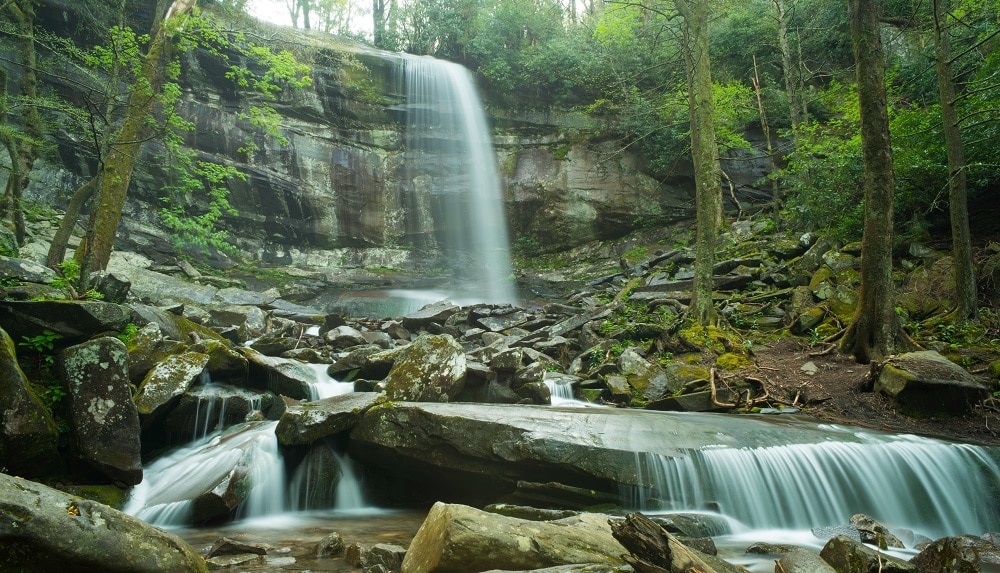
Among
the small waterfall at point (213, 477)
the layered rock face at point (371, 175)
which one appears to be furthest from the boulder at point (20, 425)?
the layered rock face at point (371, 175)

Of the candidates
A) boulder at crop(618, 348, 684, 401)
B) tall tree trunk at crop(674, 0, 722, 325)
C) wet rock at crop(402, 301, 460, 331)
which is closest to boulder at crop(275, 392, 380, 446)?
boulder at crop(618, 348, 684, 401)

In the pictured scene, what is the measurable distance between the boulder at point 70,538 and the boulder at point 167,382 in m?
3.40

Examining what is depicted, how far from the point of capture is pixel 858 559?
317 cm

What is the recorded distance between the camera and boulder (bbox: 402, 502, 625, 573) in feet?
9.39

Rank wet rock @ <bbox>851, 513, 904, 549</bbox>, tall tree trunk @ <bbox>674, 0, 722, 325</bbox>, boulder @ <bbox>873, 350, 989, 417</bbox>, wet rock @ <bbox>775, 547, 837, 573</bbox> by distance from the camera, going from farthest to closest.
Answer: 1. tall tree trunk @ <bbox>674, 0, 722, 325</bbox>
2. boulder @ <bbox>873, 350, 989, 417</bbox>
3. wet rock @ <bbox>851, 513, 904, 549</bbox>
4. wet rock @ <bbox>775, 547, 837, 573</bbox>

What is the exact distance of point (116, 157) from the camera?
1042cm

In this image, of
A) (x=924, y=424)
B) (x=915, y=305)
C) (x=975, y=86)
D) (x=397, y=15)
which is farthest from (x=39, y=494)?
(x=397, y=15)

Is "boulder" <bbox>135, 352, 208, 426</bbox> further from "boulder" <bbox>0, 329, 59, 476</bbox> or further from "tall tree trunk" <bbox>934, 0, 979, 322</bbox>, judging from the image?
"tall tree trunk" <bbox>934, 0, 979, 322</bbox>

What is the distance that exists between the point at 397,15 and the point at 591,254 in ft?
48.9

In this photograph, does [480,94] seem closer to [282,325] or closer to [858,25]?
[282,325]

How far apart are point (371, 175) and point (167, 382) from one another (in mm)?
17277

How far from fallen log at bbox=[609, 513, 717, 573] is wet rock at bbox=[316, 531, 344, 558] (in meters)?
2.38

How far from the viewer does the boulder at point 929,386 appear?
6.33 metres

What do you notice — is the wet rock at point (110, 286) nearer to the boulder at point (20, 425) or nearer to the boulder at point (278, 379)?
the boulder at point (278, 379)
